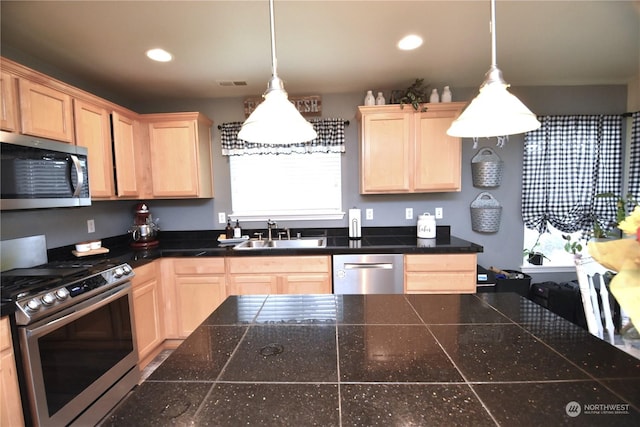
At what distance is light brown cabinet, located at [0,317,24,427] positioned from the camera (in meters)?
1.21

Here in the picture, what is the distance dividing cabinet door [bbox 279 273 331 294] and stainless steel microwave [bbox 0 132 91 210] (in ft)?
5.10

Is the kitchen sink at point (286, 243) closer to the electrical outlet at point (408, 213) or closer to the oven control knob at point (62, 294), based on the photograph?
the electrical outlet at point (408, 213)

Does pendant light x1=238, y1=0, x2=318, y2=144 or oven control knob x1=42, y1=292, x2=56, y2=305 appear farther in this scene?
oven control knob x1=42, y1=292, x2=56, y2=305

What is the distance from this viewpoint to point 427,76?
246 centimetres

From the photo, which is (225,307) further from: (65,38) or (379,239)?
(65,38)

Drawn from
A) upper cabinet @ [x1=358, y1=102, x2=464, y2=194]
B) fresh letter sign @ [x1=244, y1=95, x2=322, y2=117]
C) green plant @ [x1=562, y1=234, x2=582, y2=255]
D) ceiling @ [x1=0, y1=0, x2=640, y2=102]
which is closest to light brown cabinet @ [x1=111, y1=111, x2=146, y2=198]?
ceiling @ [x1=0, y1=0, x2=640, y2=102]

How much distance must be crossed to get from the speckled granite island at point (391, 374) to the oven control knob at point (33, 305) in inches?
37.5

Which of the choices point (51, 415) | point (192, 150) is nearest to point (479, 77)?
point (192, 150)

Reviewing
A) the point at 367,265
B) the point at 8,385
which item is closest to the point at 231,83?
the point at 367,265

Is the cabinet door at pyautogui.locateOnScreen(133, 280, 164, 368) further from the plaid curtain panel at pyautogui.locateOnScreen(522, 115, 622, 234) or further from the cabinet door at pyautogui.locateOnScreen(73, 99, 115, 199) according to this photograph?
the plaid curtain panel at pyautogui.locateOnScreen(522, 115, 622, 234)

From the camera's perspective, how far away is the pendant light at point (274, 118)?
99 centimetres

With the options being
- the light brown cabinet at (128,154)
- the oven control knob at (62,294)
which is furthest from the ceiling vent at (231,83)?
the oven control knob at (62,294)

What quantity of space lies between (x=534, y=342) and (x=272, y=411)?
0.81 metres

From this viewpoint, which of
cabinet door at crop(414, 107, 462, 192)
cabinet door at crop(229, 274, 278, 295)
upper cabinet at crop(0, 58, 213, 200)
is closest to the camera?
upper cabinet at crop(0, 58, 213, 200)
